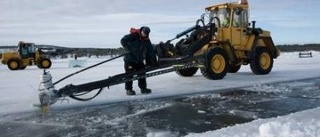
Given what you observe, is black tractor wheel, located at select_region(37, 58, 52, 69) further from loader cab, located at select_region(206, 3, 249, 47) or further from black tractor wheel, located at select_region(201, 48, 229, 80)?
black tractor wheel, located at select_region(201, 48, 229, 80)

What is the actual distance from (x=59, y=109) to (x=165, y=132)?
271cm

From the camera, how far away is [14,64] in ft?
85.7

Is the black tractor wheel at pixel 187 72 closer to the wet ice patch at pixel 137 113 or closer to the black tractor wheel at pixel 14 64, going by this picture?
the wet ice patch at pixel 137 113

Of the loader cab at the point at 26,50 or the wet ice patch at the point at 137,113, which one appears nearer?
the wet ice patch at the point at 137,113

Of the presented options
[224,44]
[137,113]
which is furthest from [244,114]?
[224,44]

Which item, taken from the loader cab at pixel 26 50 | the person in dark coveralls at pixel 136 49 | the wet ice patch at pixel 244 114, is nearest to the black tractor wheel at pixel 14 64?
the loader cab at pixel 26 50

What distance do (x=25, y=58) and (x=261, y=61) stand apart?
17784 mm

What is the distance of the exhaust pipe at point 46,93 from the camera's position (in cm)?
690

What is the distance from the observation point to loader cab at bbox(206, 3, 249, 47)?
1302 cm

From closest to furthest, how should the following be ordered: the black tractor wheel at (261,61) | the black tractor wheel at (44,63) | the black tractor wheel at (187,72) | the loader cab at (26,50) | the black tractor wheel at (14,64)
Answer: the black tractor wheel at (261,61) → the black tractor wheel at (187,72) → the black tractor wheel at (14,64) → the black tractor wheel at (44,63) → the loader cab at (26,50)

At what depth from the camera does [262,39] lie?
563 inches

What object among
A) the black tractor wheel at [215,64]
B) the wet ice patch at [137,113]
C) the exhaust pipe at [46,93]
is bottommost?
the wet ice patch at [137,113]

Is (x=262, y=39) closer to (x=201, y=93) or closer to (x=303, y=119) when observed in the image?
(x=201, y=93)

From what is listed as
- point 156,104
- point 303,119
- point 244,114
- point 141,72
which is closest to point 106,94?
point 141,72
